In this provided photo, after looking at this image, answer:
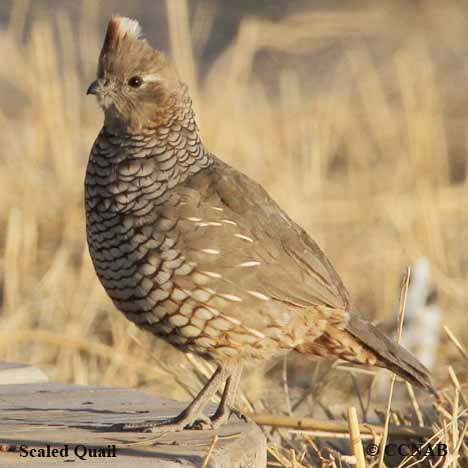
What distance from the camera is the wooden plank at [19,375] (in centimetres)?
400

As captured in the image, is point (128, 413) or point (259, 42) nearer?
point (128, 413)

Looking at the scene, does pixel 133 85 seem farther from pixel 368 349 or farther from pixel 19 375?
pixel 368 349

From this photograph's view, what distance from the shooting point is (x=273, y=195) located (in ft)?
24.5

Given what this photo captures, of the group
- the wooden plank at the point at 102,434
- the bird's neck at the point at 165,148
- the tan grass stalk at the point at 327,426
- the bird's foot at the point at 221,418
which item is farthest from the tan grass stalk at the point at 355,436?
the bird's neck at the point at 165,148

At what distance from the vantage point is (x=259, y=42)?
8.30 m

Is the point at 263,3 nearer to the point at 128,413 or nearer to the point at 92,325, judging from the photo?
the point at 92,325

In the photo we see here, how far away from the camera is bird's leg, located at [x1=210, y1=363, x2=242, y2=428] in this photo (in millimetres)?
3613

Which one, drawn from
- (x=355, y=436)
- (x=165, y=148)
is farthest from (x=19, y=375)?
(x=355, y=436)

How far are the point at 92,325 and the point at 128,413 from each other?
122 inches

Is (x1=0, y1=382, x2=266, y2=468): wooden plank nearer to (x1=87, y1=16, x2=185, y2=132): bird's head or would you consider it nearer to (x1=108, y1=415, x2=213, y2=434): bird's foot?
(x1=108, y1=415, x2=213, y2=434): bird's foot


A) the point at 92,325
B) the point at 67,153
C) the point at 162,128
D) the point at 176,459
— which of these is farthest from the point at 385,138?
the point at 176,459

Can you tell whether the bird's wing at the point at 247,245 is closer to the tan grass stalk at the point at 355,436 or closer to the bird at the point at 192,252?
the bird at the point at 192,252

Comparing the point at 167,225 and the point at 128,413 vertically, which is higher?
the point at 167,225

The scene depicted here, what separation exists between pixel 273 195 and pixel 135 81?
3.63 meters
